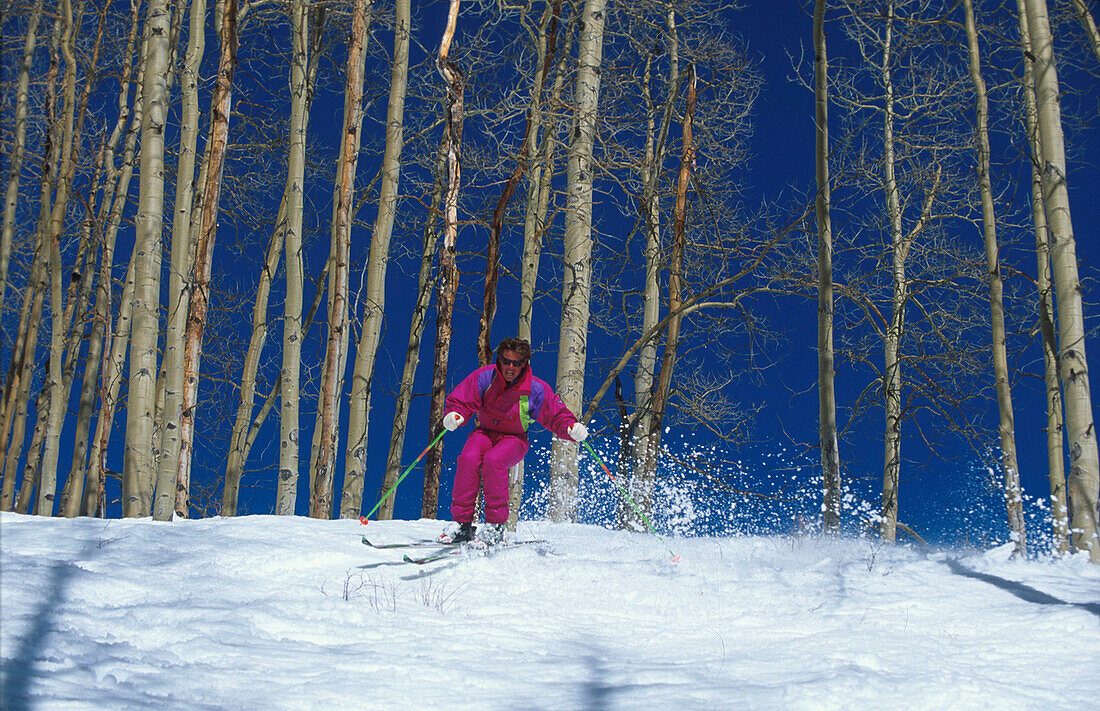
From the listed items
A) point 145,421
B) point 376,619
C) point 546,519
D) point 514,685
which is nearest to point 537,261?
point 546,519

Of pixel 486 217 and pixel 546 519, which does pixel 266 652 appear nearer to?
pixel 546 519

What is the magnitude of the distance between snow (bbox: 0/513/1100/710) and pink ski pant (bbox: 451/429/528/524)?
0.46 meters

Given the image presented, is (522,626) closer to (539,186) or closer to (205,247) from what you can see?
(205,247)

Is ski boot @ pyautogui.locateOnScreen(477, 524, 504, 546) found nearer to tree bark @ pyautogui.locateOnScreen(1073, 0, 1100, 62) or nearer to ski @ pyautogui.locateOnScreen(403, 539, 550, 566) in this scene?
ski @ pyautogui.locateOnScreen(403, 539, 550, 566)

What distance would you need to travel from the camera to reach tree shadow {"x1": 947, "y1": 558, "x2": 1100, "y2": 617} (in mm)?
3658

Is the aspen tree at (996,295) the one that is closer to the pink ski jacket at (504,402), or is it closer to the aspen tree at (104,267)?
the pink ski jacket at (504,402)

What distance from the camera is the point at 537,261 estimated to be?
34.5 ft

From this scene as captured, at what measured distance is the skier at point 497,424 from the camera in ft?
18.7

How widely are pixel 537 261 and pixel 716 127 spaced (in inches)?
124

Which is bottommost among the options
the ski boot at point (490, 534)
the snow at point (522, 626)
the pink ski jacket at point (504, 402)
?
the snow at point (522, 626)

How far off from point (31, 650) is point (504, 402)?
386cm

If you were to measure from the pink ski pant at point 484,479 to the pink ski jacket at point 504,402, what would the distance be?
0.22 metres

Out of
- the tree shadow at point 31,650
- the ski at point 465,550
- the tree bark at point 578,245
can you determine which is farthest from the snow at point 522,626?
the tree bark at point 578,245

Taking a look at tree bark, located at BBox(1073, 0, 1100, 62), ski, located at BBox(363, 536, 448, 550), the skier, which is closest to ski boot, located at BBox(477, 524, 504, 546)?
the skier
